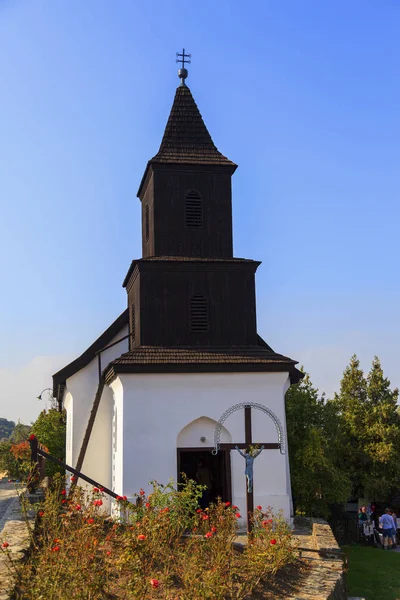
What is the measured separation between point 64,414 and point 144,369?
1015 centimetres

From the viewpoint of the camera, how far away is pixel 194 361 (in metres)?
18.3

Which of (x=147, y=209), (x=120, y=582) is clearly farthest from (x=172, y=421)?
(x=120, y=582)

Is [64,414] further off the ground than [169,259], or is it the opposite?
[169,259]

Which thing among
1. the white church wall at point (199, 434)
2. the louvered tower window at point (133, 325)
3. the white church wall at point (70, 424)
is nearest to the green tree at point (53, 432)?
A: the white church wall at point (70, 424)

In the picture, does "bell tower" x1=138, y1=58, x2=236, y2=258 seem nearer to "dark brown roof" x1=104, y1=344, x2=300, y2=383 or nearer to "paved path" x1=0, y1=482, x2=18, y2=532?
"dark brown roof" x1=104, y1=344, x2=300, y2=383

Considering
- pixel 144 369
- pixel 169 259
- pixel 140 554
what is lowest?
pixel 140 554

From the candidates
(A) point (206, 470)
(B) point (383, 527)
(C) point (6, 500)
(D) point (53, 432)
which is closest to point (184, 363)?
(A) point (206, 470)

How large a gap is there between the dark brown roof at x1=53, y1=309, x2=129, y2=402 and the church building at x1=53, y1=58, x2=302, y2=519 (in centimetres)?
3

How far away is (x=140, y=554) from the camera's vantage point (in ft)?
31.4

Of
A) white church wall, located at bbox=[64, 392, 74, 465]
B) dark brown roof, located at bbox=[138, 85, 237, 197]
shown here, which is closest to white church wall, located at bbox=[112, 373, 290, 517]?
white church wall, located at bbox=[64, 392, 74, 465]

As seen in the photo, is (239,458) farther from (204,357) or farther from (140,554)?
(140,554)

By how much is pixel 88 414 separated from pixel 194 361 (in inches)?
204

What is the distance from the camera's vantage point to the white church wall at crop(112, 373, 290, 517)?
17781mm

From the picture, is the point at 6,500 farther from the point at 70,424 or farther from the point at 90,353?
the point at 90,353
